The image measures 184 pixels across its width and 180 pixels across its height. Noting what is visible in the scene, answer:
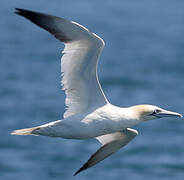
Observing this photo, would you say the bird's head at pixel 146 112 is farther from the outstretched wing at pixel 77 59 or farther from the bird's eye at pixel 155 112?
the outstretched wing at pixel 77 59

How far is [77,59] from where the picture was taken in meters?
12.9

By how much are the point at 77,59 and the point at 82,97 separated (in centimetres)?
94

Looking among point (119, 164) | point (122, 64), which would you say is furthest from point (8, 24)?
point (119, 164)

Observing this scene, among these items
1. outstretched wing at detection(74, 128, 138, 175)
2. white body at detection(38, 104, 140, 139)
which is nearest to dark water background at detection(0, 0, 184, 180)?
outstretched wing at detection(74, 128, 138, 175)

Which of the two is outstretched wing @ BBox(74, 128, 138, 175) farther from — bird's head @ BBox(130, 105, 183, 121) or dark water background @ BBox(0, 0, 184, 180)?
dark water background @ BBox(0, 0, 184, 180)

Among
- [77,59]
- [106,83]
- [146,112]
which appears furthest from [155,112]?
[106,83]

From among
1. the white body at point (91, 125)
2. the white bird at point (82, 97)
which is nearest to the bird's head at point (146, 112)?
the white bird at point (82, 97)

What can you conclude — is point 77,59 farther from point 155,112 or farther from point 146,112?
point 155,112

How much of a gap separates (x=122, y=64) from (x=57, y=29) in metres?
26.6

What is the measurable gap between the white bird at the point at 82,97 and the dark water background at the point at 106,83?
40.9 feet

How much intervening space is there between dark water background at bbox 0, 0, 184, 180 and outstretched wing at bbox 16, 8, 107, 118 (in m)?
12.4

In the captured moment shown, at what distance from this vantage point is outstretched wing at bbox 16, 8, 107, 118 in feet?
40.5

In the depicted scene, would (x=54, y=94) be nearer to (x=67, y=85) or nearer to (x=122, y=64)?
(x=122, y=64)

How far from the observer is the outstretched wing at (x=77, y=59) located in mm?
12348
